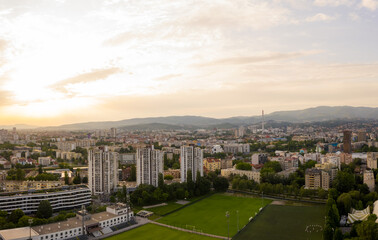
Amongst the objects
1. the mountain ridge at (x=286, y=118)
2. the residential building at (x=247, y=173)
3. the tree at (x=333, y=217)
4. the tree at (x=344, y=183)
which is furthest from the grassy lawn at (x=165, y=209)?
the mountain ridge at (x=286, y=118)

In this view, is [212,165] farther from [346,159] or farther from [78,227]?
[78,227]

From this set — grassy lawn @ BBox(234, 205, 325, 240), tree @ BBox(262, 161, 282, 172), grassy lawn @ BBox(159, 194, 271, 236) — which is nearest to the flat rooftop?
grassy lawn @ BBox(159, 194, 271, 236)

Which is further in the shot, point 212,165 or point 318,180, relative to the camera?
point 212,165

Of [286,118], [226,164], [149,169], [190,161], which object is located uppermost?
[286,118]

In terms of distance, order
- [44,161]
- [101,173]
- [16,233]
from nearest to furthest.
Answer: [16,233], [101,173], [44,161]

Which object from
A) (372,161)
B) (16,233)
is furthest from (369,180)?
(16,233)

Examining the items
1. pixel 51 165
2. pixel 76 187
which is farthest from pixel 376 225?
pixel 51 165

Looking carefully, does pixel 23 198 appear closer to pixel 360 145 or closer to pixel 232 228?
pixel 232 228

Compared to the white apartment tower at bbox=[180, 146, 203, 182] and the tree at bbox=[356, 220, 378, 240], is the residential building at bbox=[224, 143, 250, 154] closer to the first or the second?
the white apartment tower at bbox=[180, 146, 203, 182]
